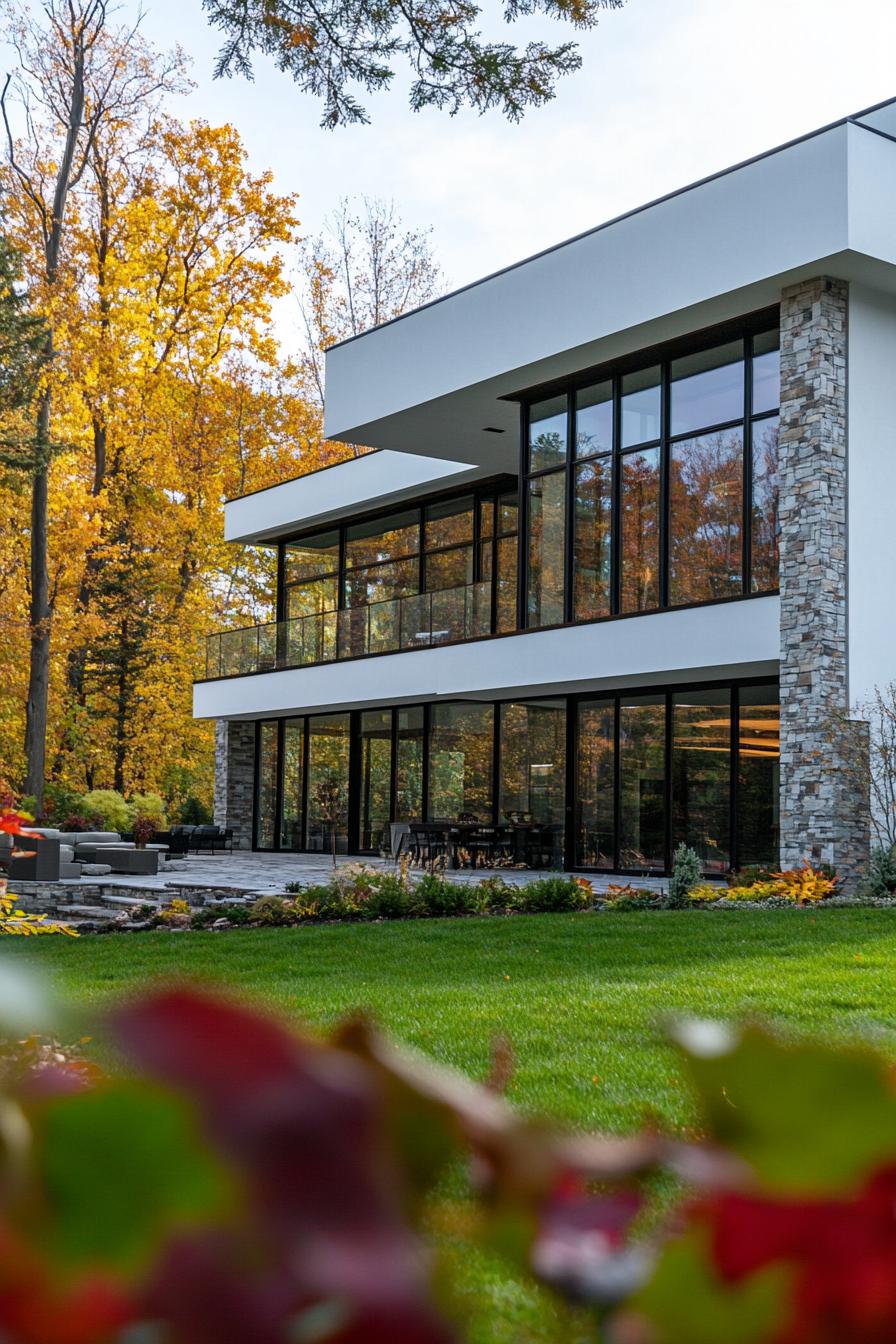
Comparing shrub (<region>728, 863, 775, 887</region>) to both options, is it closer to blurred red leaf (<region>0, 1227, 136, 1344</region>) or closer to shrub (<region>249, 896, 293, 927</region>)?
shrub (<region>249, 896, 293, 927</region>)

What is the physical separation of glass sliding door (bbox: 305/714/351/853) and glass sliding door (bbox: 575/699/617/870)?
6865 millimetres

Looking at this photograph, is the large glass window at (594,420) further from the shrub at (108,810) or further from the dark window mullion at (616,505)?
the shrub at (108,810)

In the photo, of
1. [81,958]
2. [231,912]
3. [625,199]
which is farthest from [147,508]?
[81,958]

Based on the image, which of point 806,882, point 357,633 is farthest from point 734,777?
point 357,633

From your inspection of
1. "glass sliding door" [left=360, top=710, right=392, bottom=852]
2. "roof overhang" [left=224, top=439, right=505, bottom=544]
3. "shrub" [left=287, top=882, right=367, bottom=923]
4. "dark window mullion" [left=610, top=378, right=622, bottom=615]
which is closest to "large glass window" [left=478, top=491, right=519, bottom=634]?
"roof overhang" [left=224, top=439, right=505, bottom=544]

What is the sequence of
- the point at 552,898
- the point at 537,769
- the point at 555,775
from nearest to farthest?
the point at 552,898 < the point at 555,775 < the point at 537,769

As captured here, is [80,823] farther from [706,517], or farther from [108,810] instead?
[706,517]

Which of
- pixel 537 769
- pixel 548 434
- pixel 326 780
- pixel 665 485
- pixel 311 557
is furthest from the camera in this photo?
pixel 311 557

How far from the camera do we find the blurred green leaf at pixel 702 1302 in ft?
1.03

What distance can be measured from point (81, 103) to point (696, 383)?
1793 centimetres

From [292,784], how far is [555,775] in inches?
338

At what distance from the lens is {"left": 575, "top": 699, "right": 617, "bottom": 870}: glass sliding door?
62.5 ft

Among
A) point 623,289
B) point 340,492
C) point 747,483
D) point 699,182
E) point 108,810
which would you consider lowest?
point 108,810

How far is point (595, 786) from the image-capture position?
1939cm
